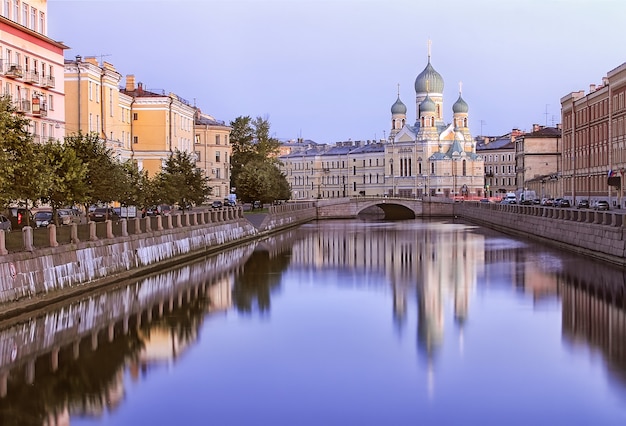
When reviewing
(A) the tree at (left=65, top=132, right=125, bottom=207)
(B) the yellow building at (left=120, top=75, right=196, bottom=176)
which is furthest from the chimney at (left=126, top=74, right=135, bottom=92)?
(A) the tree at (left=65, top=132, right=125, bottom=207)

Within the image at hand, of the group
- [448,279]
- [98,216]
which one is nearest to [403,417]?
[448,279]

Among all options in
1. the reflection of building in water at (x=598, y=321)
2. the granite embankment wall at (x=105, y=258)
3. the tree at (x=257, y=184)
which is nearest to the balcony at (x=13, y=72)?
the granite embankment wall at (x=105, y=258)

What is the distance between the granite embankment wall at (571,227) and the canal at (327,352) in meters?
1.58

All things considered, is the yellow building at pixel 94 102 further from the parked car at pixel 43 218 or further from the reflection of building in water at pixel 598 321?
the reflection of building in water at pixel 598 321

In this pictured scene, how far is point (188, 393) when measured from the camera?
19859 mm

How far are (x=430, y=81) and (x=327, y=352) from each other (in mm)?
145465

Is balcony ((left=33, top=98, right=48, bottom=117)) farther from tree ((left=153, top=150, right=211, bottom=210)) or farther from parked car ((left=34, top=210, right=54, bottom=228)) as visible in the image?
tree ((left=153, top=150, right=211, bottom=210))

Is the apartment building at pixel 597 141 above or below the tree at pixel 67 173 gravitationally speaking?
above

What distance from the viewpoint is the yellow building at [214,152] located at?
342 ft

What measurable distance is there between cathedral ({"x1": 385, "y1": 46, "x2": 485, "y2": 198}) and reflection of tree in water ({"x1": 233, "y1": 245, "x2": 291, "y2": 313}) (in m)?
103

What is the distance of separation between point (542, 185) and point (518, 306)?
90.8 metres

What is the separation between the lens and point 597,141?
88312mm

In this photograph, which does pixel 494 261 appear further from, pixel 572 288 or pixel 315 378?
pixel 315 378

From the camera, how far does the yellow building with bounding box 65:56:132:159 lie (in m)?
66.1
